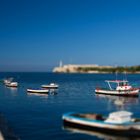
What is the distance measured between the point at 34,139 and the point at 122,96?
55.6 m

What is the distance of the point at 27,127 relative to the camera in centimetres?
4184

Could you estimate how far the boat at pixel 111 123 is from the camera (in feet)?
121

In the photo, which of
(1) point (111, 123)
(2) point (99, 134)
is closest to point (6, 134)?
(2) point (99, 134)

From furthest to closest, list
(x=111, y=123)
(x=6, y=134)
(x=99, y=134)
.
→ 1. (x=99, y=134)
2. (x=111, y=123)
3. (x=6, y=134)

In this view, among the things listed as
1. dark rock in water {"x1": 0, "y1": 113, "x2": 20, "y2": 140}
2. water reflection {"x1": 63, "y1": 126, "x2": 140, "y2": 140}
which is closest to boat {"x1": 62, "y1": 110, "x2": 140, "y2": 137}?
water reflection {"x1": 63, "y1": 126, "x2": 140, "y2": 140}

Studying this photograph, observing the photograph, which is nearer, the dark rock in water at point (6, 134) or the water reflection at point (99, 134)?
the dark rock in water at point (6, 134)

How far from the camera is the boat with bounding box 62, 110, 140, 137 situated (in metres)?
36.8

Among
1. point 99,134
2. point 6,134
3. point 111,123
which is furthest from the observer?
point 99,134

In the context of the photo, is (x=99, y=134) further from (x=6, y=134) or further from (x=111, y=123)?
(x=6, y=134)

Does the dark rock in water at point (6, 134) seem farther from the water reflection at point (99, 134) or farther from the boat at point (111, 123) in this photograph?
the boat at point (111, 123)

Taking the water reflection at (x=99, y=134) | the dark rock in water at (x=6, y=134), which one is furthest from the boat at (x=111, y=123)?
the dark rock in water at (x=6, y=134)

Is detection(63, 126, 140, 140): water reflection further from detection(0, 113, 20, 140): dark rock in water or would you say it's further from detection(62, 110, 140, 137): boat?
detection(0, 113, 20, 140): dark rock in water

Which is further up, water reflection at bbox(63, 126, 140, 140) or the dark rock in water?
the dark rock in water

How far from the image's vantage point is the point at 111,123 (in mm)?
37875
